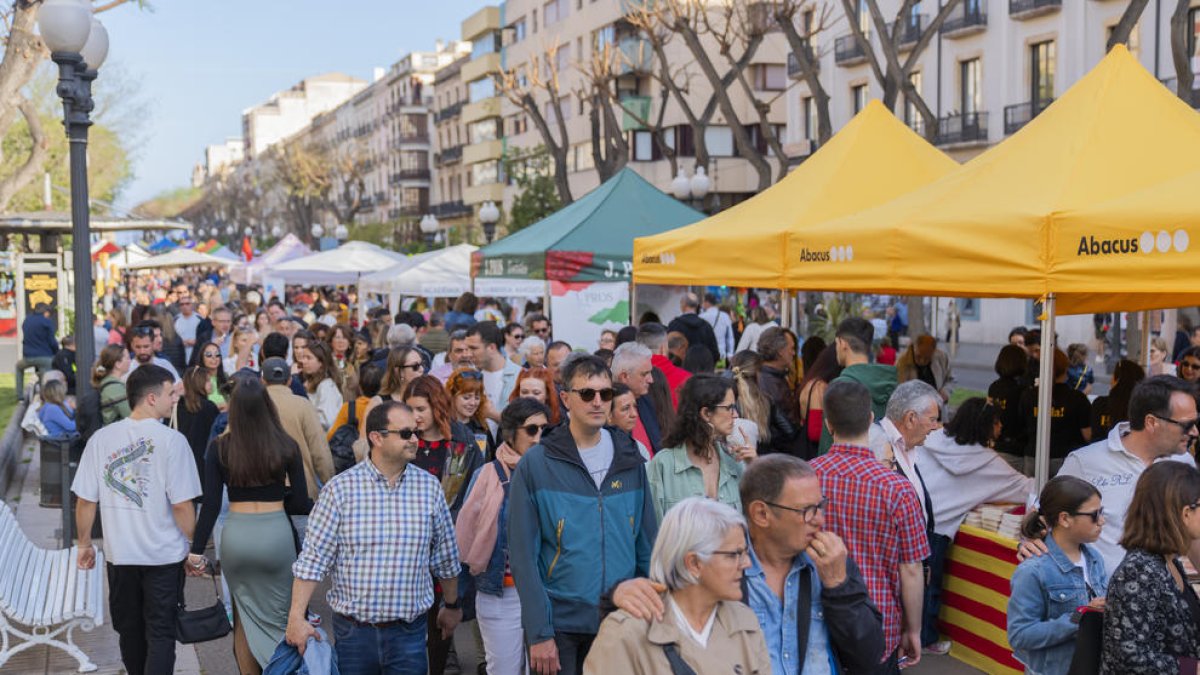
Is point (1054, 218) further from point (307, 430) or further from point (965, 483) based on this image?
point (307, 430)

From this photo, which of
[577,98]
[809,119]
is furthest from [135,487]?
[577,98]

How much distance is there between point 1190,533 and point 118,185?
66792mm

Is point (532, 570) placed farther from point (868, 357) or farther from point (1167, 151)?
point (1167, 151)

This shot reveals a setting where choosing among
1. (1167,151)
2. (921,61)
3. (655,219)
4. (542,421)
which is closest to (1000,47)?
(921,61)

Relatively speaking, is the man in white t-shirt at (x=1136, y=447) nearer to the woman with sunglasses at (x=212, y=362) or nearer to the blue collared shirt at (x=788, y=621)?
the blue collared shirt at (x=788, y=621)

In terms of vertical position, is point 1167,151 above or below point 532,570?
above

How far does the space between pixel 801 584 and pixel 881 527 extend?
107cm

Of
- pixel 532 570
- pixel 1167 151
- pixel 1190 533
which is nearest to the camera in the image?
pixel 1190 533

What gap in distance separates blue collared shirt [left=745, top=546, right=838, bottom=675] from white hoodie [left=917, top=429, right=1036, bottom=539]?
137 inches

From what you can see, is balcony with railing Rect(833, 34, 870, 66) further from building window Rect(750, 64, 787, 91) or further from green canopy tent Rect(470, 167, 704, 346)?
green canopy tent Rect(470, 167, 704, 346)

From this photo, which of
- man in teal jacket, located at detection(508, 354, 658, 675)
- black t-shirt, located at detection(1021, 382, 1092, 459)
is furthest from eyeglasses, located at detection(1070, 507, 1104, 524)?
black t-shirt, located at detection(1021, 382, 1092, 459)

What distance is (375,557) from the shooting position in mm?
4859

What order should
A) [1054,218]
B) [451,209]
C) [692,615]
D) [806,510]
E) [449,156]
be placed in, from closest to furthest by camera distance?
[692,615] → [806,510] → [1054,218] → [451,209] → [449,156]

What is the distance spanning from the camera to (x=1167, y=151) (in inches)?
273
